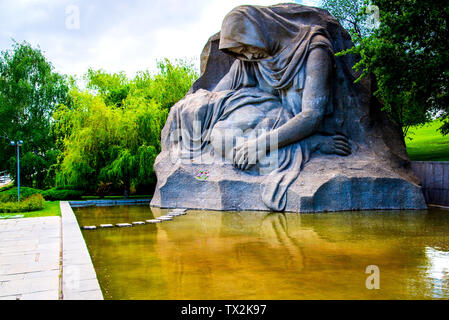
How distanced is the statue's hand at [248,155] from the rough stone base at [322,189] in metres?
0.21

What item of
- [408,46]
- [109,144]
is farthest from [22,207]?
[408,46]

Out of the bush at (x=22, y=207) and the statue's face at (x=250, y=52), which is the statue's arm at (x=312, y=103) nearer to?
the statue's face at (x=250, y=52)

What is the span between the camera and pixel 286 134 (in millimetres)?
8836

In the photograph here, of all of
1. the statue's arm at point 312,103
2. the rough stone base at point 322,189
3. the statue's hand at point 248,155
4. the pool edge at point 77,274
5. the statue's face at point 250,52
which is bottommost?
the pool edge at point 77,274

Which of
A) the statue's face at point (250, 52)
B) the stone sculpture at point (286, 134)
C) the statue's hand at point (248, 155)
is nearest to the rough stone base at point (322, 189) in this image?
the stone sculpture at point (286, 134)

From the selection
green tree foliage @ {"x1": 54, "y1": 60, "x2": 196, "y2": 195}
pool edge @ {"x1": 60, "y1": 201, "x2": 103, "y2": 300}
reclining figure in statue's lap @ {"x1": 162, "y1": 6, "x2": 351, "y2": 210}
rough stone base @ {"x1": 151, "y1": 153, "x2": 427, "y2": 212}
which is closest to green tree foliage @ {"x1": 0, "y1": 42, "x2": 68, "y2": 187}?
green tree foliage @ {"x1": 54, "y1": 60, "x2": 196, "y2": 195}

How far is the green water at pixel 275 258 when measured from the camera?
3.09m

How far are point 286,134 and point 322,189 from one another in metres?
1.53

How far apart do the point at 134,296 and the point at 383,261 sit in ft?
7.81

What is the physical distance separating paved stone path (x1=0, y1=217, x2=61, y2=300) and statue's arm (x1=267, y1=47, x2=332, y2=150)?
16.3 feet

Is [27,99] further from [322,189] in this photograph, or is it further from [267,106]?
[322,189]

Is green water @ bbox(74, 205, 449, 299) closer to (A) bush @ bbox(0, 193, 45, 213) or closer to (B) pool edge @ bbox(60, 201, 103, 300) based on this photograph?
(B) pool edge @ bbox(60, 201, 103, 300)
